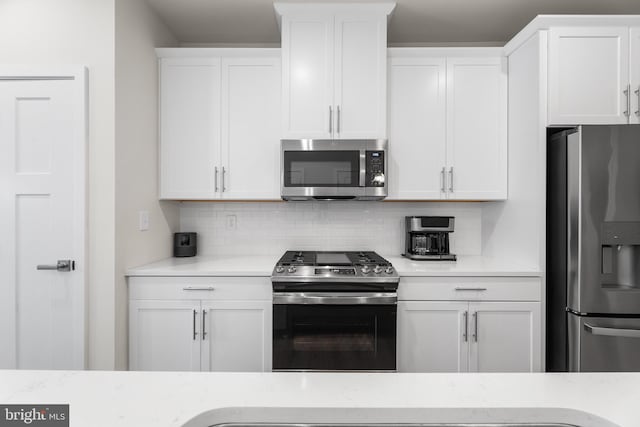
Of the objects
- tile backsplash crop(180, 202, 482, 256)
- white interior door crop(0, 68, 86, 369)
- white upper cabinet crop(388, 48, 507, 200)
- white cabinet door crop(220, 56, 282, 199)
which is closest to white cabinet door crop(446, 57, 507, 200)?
white upper cabinet crop(388, 48, 507, 200)

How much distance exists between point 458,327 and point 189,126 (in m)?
2.20

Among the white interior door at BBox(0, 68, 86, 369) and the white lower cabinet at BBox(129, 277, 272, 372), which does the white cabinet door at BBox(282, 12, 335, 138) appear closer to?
the white lower cabinet at BBox(129, 277, 272, 372)

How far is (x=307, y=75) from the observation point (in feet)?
8.41

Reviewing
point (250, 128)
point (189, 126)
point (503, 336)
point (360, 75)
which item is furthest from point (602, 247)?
point (189, 126)

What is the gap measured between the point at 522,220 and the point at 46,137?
284cm

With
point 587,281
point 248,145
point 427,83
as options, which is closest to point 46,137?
point 248,145

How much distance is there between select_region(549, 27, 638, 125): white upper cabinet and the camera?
220cm

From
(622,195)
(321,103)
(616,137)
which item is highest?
(321,103)

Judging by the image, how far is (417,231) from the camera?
2.75 m

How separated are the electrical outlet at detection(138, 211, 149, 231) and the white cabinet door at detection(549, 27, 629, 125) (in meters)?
2.55

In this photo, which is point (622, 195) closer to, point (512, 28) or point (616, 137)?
point (616, 137)

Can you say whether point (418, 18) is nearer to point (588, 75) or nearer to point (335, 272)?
point (588, 75)

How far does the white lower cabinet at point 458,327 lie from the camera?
226cm

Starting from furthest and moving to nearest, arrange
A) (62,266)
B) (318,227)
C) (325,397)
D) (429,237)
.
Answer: (318,227) → (429,237) → (62,266) → (325,397)
